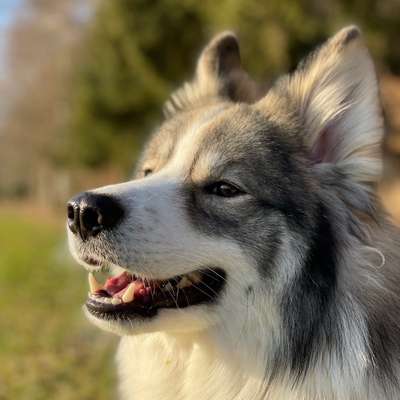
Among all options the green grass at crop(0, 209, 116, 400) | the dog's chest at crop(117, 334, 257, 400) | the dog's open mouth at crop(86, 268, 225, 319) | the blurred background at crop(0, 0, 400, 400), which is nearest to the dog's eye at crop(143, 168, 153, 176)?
the dog's open mouth at crop(86, 268, 225, 319)

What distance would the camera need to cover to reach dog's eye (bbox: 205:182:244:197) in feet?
9.37

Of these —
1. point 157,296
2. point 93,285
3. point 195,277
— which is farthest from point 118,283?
point 195,277

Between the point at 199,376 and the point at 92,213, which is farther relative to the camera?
the point at 199,376

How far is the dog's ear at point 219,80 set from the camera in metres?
3.75

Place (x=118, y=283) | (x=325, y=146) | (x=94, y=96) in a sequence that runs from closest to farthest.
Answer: (x=118, y=283), (x=325, y=146), (x=94, y=96)

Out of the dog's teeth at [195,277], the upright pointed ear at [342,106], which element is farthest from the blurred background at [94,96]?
the dog's teeth at [195,277]

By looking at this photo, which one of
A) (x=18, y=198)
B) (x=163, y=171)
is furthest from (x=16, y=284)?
(x=18, y=198)

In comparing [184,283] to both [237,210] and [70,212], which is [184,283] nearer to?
[237,210]

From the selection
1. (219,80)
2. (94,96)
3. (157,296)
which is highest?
(219,80)

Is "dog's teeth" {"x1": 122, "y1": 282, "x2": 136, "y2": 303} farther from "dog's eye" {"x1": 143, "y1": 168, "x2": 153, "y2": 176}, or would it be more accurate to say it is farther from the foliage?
the foliage

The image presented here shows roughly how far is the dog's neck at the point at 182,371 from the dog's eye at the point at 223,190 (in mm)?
Result: 646

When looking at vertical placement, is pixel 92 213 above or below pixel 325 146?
above

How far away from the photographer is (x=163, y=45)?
15773mm

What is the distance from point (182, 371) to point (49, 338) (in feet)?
16.8
